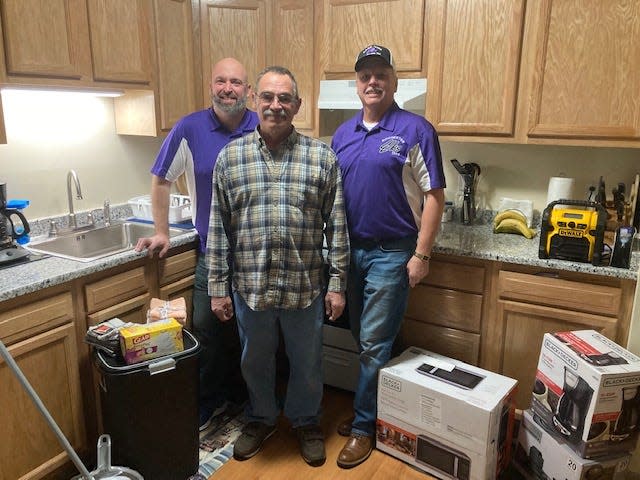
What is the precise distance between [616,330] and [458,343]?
0.64 meters

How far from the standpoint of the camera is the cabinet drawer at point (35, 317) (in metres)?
1.70

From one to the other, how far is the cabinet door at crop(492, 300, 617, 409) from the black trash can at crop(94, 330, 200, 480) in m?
1.31

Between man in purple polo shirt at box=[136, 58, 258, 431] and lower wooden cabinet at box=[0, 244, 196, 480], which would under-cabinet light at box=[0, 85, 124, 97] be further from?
lower wooden cabinet at box=[0, 244, 196, 480]

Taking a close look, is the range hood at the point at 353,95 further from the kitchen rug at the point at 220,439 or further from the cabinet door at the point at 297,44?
the kitchen rug at the point at 220,439

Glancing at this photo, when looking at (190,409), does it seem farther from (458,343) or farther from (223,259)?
(458,343)

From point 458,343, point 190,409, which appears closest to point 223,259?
point 190,409

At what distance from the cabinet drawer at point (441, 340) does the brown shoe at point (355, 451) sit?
50cm

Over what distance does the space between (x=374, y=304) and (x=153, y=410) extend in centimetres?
90

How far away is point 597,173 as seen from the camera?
8.25ft

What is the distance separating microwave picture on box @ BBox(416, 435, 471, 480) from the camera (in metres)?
1.98

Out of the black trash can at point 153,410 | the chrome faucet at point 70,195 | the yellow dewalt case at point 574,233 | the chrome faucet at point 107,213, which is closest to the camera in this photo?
the black trash can at point 153,410

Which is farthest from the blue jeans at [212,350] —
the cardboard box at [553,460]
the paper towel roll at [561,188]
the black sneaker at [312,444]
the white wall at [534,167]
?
the paper towel roll at [561,188]

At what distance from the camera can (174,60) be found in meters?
2.59

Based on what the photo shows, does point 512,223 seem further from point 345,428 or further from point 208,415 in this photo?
point 208,415
